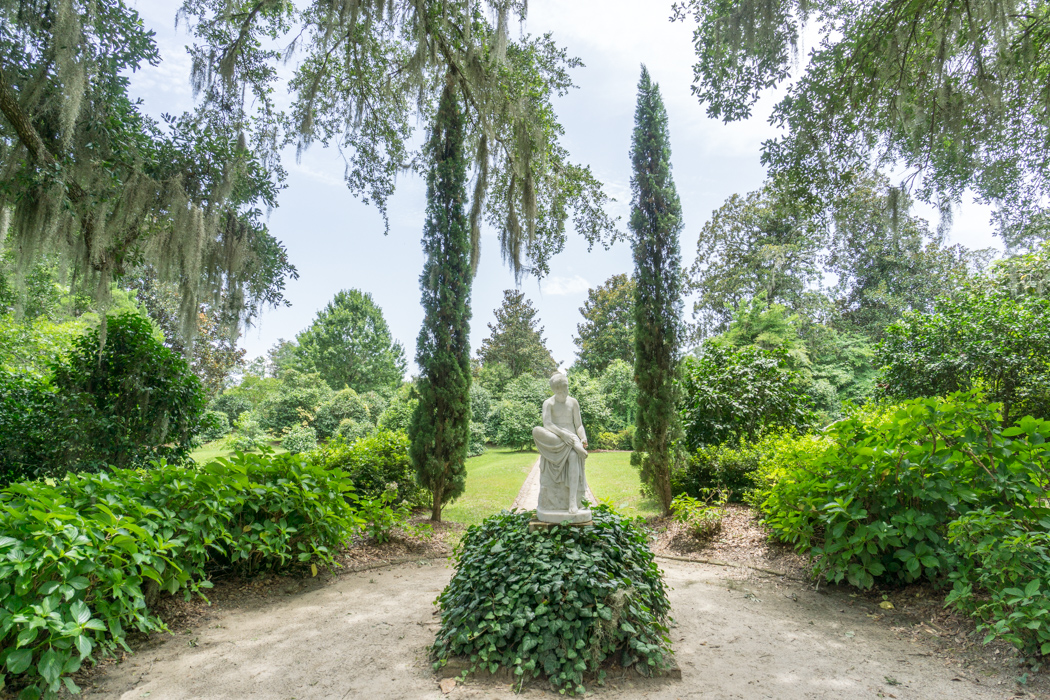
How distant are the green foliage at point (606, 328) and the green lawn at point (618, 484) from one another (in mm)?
13277

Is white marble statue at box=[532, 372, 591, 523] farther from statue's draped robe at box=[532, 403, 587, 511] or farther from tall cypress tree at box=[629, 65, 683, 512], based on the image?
tall cypress tree at box=[629, 65, 683, 512]

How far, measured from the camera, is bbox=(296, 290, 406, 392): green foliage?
25.2 m

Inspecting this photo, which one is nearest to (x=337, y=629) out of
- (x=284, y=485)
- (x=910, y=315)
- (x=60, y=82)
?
(x=284, y=485)

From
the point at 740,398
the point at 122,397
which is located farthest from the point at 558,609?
the point at 740,398

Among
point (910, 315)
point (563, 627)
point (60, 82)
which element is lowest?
point (563, 627)

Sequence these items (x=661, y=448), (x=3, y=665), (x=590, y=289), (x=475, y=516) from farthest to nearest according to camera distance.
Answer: (x=590, y=289) → (x=475, y=516) → (x=661, y=448) → (x=3, y=665)

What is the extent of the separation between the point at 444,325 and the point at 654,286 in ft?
11.7

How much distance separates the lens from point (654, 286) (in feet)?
25.8

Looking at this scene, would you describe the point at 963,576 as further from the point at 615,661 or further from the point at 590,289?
the point at 590,289

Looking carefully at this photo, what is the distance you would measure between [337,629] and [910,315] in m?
11.0

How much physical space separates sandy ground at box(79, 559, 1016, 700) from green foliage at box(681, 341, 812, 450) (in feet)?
12.4

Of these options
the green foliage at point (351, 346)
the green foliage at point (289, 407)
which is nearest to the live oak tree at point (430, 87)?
the green foliage at point (289, 407)

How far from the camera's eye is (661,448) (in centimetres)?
738

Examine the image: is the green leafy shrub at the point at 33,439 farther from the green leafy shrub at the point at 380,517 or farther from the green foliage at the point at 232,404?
the green foliage at the point at 232,404
